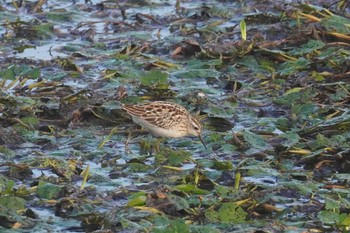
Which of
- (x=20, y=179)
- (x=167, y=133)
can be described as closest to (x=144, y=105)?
(x=167, y=133)

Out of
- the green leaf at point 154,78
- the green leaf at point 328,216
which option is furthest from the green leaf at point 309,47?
the green leaf at point 328,216

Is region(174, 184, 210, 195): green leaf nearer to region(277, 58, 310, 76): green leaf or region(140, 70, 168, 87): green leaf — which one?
region(140, 70, 168, 87): green leaf

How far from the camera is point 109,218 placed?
9938mm

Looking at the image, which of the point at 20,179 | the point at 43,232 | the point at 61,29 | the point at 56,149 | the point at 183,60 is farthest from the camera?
the point at 61,29

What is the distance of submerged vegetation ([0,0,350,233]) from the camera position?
33.8ft

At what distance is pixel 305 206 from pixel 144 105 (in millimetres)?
2868

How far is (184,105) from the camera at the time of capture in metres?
13.8

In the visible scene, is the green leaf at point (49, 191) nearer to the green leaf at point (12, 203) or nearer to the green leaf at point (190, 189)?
the green leaf at point (12, 203)

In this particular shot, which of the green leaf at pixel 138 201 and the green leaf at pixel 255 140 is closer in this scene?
the green leaf at pixel 138 201

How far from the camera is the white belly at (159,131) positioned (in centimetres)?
1261

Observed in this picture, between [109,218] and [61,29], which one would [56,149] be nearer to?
[109,218]

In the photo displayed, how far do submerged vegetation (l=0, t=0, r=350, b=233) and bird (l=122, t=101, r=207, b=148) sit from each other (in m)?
0.14

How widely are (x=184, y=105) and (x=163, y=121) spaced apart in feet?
3.91

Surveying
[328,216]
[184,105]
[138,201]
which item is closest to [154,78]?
[184,105]
